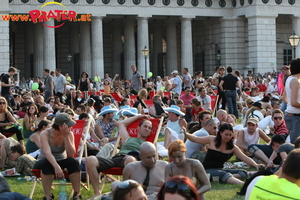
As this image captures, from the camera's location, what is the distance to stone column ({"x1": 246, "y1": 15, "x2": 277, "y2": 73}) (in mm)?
45938

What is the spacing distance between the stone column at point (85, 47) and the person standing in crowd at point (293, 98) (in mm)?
36749

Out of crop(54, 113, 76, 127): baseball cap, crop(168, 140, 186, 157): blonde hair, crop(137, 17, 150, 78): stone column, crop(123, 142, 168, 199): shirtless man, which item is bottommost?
crop(123, 142, 168, 199): shirtless man

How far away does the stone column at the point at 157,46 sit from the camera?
5322cm

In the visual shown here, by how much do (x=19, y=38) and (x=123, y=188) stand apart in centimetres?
4985

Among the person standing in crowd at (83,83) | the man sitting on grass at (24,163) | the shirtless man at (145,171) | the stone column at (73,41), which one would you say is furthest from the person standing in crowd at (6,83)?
the stone column at (73,41)

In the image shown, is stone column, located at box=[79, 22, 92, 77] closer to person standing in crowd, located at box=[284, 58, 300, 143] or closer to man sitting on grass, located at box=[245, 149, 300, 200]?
person standing in crowd, located at box=[284, 58, 300, 143]

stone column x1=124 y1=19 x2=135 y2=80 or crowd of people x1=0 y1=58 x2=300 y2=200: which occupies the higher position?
stone column x1=124 y1=19 x2=135 y2=80

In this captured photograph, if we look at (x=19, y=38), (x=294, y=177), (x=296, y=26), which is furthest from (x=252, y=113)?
(x=19, y=38)

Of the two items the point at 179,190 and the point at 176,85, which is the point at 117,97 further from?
the point at 179,190

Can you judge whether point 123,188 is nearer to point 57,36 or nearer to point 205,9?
point 205,9

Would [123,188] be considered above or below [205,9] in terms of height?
below

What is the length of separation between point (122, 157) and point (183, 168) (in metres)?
1.78

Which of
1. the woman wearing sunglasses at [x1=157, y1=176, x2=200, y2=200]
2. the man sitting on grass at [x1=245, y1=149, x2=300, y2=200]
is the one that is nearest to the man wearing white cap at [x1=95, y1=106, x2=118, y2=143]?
the man sitting on grass at [x1=245, y1=149, x2=300, y2=200]

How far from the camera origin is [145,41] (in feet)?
150
